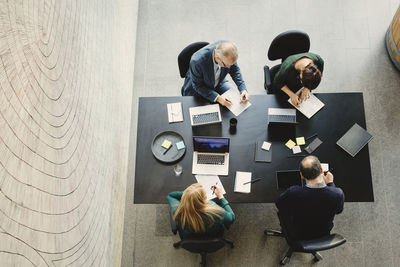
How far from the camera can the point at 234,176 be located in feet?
9.14

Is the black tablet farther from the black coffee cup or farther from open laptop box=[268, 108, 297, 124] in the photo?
the black coffee cup

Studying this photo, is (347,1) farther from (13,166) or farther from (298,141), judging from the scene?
(13,166)

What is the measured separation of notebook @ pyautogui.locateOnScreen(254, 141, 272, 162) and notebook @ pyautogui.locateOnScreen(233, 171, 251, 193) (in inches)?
6.8

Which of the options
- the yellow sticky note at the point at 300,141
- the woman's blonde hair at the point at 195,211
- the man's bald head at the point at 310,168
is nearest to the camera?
the woman's blonde hair at the point at 195,211

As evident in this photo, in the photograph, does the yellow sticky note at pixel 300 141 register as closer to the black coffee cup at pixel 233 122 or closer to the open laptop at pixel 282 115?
the open laptop at pixel 282 115

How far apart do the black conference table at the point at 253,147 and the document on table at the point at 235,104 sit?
0.05m

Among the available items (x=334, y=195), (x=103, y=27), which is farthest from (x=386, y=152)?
(x=103, y=27)

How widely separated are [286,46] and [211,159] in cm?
140

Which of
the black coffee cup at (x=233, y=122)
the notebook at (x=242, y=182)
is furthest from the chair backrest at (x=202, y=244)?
the black coffee cup at (x=233, y=122)

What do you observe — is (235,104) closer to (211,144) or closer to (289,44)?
(211,144)

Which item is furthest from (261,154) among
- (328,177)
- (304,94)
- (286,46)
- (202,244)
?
(286,46)

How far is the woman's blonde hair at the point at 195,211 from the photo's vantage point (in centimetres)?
232

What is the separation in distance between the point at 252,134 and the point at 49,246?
1.93m

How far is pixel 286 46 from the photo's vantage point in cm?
310
